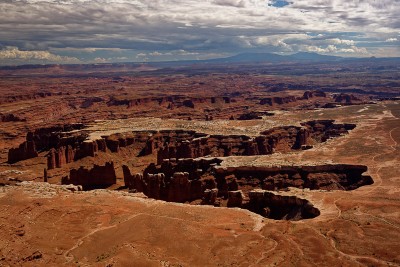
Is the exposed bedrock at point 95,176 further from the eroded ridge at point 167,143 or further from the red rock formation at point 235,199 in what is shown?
the red rock formation at point 235,199

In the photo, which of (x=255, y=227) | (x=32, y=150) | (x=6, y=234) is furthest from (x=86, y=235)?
(x=32, y=150)

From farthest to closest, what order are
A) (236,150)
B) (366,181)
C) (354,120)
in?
(354,120) → (236,150) → (366,181)

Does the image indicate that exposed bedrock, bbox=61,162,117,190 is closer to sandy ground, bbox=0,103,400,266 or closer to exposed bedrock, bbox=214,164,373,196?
exposed bedrock, bbox=214,164,373,196

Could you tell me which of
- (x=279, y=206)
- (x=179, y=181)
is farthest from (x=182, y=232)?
(x=179, y=181)

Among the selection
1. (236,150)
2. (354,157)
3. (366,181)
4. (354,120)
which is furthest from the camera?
(354,120)

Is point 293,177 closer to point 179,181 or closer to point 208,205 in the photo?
point 179,181

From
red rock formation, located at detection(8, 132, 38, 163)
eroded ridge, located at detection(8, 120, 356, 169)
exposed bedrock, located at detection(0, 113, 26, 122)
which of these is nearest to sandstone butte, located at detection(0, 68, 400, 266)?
red rock formation, located at detection(8, 132, 38, 163)

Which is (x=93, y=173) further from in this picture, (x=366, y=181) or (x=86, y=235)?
(x=366, y=181)
